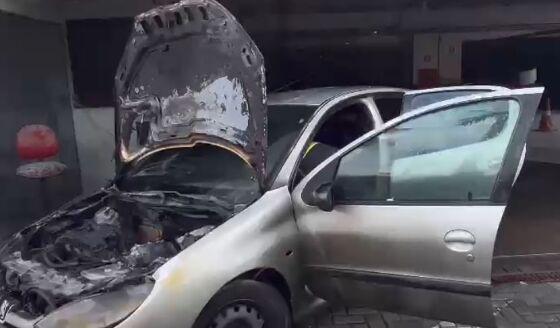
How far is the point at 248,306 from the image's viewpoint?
9.04 ft

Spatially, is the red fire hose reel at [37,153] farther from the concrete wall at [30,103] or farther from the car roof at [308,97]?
the car roof at [308,97]

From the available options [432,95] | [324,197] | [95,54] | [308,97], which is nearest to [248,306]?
[324,197]

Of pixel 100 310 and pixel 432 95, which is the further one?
pixel 432 95

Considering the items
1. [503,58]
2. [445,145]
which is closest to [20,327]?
[445,145]

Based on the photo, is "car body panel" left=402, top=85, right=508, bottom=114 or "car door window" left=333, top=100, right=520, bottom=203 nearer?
"car door window" left=333, top=100, right=520, bottom=203

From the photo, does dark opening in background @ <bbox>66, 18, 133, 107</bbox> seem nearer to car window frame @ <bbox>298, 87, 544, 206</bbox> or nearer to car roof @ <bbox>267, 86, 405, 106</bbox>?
car roof @ <bbox>267, 86, 405, 106</bbox>

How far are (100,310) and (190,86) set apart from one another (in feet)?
4.94

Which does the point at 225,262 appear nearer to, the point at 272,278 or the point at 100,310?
the point at 272,278

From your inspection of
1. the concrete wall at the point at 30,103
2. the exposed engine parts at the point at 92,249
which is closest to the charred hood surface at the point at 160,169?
the exposed engine parts at the point at 92,249

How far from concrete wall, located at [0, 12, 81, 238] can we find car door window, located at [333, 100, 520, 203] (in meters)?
3.55

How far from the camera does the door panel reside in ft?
9.02

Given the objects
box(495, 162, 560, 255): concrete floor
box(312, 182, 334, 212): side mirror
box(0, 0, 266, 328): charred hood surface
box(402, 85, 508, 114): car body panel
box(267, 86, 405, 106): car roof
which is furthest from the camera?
box(495, 162, 560, 255): concrete floor

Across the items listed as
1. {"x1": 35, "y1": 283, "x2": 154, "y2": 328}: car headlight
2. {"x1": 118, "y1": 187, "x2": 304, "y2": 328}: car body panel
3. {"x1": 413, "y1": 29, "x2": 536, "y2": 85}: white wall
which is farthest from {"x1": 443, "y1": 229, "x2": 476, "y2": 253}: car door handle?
{"x1": 413, "y1": 29, "x2": 536, "y2": 85}: white wall

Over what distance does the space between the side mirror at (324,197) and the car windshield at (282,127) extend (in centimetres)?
31
